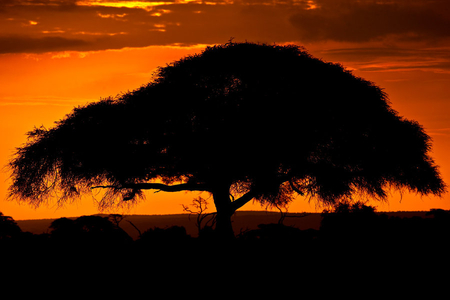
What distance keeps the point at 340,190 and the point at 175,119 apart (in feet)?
31.8

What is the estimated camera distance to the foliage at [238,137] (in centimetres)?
2791

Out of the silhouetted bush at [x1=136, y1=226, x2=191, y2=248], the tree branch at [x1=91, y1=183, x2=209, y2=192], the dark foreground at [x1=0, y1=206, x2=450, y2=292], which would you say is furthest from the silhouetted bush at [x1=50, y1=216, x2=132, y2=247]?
the tree branch at [x1=91, y1=183, x2=209, y2=192]

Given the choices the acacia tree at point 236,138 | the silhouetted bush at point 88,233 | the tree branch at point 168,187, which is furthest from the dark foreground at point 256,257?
the tree branch at point 168,187

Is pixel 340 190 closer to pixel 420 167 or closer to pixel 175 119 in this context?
pixel 420 167

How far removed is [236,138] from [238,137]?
112 millimetres

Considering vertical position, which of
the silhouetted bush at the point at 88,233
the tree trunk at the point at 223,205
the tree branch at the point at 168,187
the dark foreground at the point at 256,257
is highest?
the tree branch at the point at 168,187

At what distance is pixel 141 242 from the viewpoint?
13.7 metres

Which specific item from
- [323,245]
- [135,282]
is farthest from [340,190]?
[135,282]

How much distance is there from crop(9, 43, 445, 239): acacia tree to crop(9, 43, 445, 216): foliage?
57mm

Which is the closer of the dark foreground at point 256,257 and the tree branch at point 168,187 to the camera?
the dark foreground at point 256,257

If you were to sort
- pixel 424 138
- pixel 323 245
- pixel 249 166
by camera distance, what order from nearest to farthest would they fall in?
pixel 323 245 < pixel 249 166 < pixel 424 138

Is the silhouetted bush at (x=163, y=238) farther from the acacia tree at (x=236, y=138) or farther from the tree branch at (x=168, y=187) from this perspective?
the tree branch at (x=168, y=187)

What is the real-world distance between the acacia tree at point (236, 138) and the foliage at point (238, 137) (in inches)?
2.3

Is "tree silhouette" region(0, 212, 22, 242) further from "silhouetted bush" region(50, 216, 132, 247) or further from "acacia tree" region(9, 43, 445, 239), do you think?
"acacia tree" region(9, 43, 445, 239)
